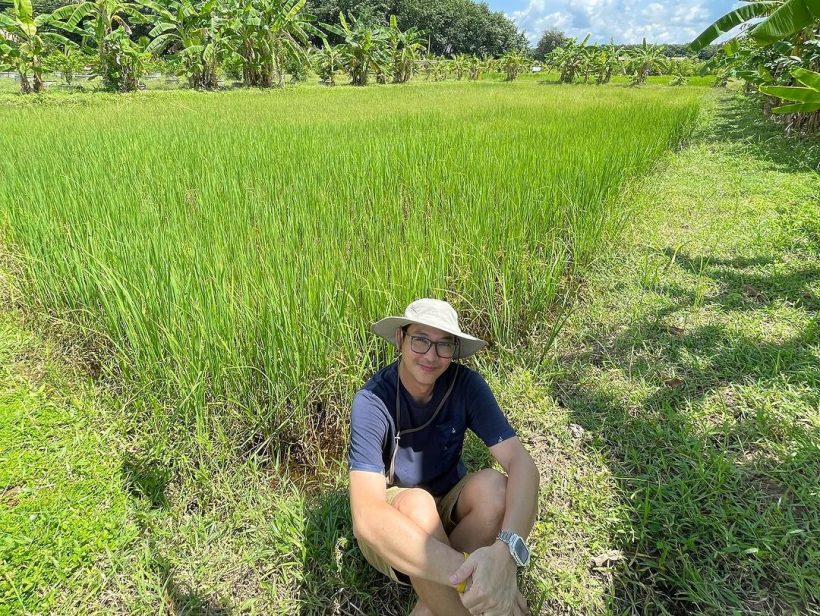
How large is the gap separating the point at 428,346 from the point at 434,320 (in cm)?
8

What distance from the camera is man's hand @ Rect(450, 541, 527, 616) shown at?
98cm

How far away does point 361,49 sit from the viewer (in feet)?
60.0

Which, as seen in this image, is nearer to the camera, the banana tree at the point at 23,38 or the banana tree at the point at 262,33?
the banana tree at the point at 23,38

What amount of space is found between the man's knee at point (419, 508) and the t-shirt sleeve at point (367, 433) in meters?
0.09

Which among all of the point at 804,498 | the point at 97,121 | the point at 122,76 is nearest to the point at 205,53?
the point at 122,76

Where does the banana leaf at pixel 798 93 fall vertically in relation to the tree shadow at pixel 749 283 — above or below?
above

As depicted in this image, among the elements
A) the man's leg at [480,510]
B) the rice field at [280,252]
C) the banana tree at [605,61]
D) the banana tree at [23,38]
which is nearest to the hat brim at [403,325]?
the man's leg at [480,510]

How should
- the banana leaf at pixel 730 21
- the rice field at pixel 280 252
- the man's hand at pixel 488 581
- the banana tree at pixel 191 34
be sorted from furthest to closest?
the banana tree at pixel 191 34, the banana leaf at pixel 730 21, the rice field at pixel 280 252, the man's hand at pixel 488 581

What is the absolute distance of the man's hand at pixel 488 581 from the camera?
0.98 metres

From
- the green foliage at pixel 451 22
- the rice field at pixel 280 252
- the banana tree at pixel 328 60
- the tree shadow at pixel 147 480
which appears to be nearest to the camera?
the tree shadow at pixel 147 480

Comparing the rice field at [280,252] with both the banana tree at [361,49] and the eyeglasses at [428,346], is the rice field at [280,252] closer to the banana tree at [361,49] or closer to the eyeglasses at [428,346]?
the eyeglasses at [428,346]

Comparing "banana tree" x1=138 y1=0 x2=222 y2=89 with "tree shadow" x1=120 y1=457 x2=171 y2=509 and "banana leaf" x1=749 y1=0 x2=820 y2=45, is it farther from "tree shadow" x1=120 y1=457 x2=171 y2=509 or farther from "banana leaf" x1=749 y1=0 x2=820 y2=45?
"tree shadow" x1=120 y1=457 x2=171 y2=509

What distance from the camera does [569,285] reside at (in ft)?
8.51

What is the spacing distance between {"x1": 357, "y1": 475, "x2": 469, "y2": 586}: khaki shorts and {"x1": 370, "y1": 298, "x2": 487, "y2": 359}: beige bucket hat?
14.7 inches
